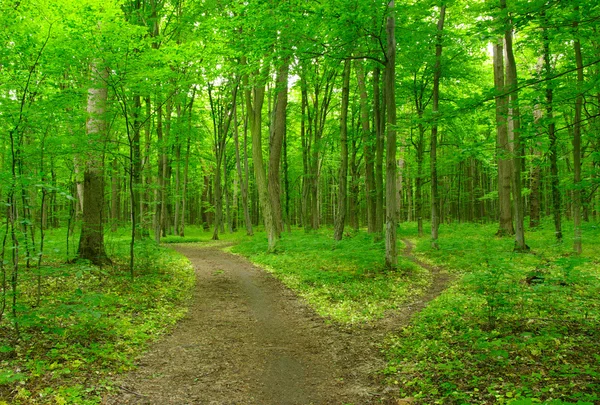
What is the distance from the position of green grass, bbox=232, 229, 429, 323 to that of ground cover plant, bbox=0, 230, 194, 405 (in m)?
3.32

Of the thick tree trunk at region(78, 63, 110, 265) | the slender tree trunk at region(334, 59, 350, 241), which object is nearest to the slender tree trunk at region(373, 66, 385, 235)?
the slender tree trunk at region(334, 59, 350, 241)

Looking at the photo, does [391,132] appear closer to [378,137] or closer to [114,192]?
[378,137]

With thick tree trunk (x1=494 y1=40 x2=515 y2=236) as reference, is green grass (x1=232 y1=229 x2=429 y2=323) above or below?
below

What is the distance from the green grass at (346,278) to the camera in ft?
27.3

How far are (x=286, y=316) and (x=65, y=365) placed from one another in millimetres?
4292

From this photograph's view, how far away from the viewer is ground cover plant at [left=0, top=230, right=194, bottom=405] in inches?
167

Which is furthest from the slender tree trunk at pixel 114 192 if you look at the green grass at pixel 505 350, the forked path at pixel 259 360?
the green grass at pixel 505 350

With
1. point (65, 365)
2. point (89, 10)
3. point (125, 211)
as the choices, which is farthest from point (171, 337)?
point (125, 211)

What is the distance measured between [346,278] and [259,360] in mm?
5119

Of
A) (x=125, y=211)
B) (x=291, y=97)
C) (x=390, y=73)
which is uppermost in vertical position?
(x=291, y=97)

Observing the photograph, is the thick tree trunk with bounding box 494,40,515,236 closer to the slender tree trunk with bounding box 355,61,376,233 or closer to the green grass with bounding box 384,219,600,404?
the slender tree trunk with bounding box 355,61,376,233

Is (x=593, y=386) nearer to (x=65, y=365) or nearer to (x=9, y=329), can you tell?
(x=65, y=365)

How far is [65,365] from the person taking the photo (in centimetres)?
478

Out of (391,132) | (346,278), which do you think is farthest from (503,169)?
(346,278)
